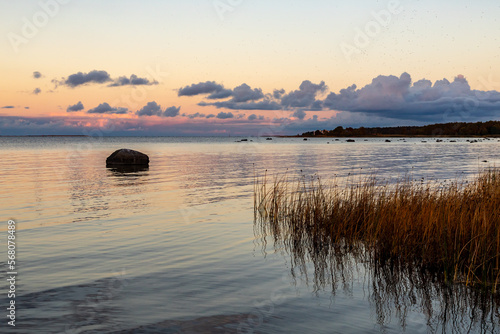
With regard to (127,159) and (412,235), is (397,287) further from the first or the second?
(127,159)

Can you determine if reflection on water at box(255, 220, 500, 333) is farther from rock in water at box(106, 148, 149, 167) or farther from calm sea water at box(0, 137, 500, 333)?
rock in water at box(106, 148, 149, 167)

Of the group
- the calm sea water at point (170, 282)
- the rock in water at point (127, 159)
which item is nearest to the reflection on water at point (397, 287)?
the calm sea water at point (170, 282)

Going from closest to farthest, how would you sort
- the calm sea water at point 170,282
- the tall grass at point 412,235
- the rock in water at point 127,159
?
the calm sea water at point 170,282 < the tall grass at point 412,235 < the rock in water at point 127,159

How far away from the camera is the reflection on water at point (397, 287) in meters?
6.35

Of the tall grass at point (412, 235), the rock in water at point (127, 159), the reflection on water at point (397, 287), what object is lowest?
the reflection on water at point (397, 287)

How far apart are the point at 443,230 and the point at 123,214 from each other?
39.9ft

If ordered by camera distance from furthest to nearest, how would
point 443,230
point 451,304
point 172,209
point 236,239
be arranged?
point 172,209
point 236,239
point 443,230
point 451,304

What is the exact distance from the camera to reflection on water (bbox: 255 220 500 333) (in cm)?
635

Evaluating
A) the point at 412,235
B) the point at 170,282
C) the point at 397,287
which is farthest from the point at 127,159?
the point at 397,287

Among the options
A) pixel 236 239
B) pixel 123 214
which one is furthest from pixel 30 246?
pixel 236 239

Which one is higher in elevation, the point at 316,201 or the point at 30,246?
the point at 316,201

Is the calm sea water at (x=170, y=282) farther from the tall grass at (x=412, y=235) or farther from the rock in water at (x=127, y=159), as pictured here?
the rock in water at (x=127, y=159)

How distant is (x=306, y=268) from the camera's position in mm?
9148

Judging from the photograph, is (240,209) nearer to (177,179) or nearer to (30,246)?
(30,246)
